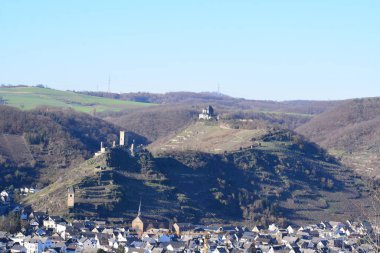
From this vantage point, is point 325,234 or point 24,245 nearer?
point 24,245

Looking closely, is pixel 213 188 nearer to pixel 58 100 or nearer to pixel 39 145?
pixel 39 145

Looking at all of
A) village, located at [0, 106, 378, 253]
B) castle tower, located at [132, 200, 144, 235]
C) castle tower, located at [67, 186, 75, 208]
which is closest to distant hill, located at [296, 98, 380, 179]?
village, located at [0, 106, 378, 253]

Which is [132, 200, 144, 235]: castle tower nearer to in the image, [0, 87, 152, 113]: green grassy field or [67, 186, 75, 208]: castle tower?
[67, 186, 75, 208]: castle tower

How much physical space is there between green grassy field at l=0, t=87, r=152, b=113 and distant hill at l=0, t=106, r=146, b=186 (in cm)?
4379

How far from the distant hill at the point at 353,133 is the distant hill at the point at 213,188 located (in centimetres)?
→ 1446

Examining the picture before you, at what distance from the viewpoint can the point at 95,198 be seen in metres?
63.1

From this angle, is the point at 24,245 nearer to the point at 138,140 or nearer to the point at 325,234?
the point at 325,234

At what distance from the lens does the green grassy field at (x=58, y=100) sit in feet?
505

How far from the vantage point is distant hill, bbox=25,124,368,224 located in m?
64.0

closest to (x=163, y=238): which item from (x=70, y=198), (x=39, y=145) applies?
(x=70, y=198)

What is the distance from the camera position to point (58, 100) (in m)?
164

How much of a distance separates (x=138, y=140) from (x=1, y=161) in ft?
135

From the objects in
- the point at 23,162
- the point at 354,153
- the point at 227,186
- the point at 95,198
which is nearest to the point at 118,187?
the point at 95,198

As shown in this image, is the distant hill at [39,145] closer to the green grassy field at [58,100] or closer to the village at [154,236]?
the village at [154,236]
